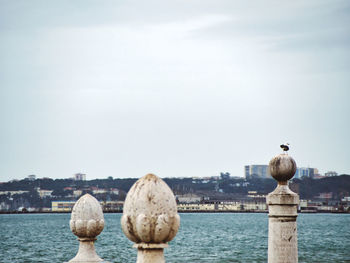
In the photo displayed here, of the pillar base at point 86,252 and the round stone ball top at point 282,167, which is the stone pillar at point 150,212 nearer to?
the round stone ball top at point 282,167

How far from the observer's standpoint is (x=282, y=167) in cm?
656

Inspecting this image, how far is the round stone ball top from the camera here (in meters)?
6.55

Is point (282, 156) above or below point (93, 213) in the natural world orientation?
above

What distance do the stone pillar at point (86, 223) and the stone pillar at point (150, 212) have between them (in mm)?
2449

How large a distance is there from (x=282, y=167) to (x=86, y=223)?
193 cm

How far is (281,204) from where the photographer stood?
6.46 m

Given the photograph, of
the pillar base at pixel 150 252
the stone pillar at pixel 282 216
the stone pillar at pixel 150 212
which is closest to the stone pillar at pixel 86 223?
the stone pillar at pixel 282 216

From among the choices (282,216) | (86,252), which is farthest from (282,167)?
(86,252)

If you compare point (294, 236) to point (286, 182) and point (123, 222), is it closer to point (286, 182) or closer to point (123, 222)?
point (286, 182)

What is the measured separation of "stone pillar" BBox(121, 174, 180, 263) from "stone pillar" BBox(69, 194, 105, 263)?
A: 8.03ft

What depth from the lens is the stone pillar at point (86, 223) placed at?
7.01 metres

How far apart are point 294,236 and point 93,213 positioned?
193 centimetres

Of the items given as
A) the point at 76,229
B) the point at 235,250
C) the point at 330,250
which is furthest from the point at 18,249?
the point at 76,229

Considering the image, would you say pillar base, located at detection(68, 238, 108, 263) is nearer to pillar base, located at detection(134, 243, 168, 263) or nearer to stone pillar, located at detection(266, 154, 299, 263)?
stone pillar, located at detection(266, 154, 299, 263)
